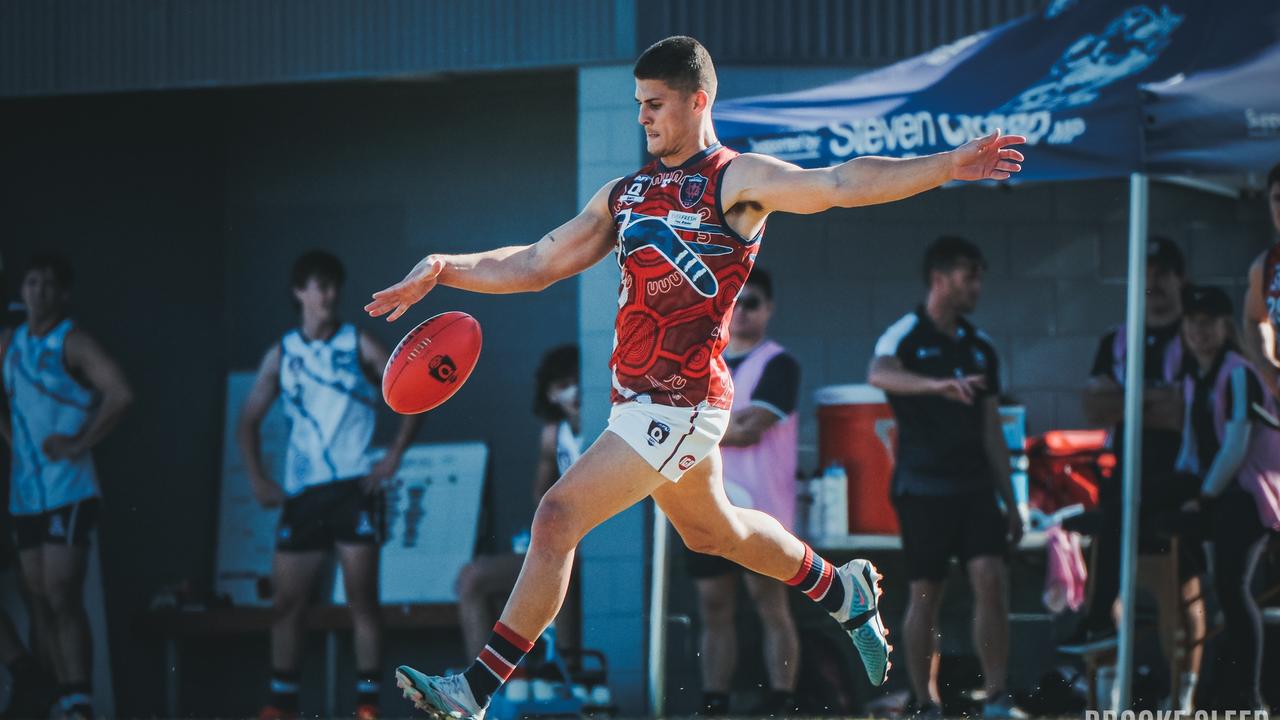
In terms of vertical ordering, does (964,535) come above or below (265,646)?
above

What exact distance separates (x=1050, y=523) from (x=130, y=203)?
572cm

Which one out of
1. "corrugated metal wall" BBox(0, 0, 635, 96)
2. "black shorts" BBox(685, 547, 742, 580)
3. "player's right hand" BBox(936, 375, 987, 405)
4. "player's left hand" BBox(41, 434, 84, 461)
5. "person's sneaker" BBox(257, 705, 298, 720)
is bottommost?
"person's sneaker" BBox(257, 705, 298, 720)

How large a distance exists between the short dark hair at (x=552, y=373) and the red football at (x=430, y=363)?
3762mm

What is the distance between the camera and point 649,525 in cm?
871

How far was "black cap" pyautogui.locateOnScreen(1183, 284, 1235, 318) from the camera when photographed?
26.5 feet

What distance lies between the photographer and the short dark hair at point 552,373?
9.12m

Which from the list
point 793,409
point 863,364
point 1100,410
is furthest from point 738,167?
point 863,364

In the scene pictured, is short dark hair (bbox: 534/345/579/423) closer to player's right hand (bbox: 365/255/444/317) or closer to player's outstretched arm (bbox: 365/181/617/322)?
player's outstretched arm (bbox: 365/181/617/322)

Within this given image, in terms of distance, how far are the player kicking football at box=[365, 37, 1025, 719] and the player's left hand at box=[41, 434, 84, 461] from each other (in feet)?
13.9

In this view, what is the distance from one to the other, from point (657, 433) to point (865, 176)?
95 centimetres

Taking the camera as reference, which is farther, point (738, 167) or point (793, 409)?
point (793, 409)

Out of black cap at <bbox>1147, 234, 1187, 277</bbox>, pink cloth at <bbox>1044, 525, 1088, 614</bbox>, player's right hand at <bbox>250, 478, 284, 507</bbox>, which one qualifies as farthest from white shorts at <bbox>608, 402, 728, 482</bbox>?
player's right hand at <bbox>250, 478, 284, 507</bbox>

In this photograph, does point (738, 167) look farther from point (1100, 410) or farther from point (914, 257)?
point (914, 257)

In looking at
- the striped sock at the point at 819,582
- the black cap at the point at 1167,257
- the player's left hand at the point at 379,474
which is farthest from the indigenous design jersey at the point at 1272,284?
the player's left hand at the point at 379,474
